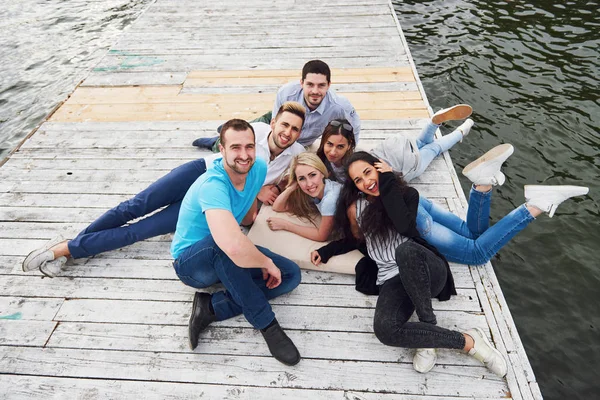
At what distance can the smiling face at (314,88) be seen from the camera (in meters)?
4.64

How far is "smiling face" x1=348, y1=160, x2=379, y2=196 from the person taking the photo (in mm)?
3578

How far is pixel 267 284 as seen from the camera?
351 cm

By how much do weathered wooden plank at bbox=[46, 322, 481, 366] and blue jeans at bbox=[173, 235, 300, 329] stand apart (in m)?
0.18

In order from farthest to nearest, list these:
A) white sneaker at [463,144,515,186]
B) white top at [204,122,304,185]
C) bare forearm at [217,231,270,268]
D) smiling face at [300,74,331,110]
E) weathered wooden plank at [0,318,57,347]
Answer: smiling face at [300,74,331,110]
white top at [204,122,304,185]
white sneaker at [463,144,515,186]
weathered wooden plank at [0,318,57,347]
bare forearm at [217,231,270,268]

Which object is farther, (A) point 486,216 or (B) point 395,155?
(B) point 395,155

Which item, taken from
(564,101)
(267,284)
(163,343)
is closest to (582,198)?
(564,101)

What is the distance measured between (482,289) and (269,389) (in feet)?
6.49

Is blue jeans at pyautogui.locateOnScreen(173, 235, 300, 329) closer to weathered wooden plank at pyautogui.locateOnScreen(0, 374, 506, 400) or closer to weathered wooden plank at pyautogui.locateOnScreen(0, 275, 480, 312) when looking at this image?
weathered wooden plank at pyautogui.locateOnScreen(0, 275, 480, 312)

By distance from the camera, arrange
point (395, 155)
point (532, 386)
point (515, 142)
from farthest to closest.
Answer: point (515, 142)
point (395, 155)
point (532, 386)

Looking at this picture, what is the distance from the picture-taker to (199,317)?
340 centimetres

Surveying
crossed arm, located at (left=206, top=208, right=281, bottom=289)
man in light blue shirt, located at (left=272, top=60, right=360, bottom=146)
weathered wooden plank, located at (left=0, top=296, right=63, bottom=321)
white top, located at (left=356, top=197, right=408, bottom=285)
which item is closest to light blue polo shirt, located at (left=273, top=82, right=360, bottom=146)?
man in light blue shirt, located at (left=272, top=60, right=360, bottom=146)

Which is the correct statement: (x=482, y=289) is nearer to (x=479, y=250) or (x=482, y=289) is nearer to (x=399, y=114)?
(x=479, y=250)

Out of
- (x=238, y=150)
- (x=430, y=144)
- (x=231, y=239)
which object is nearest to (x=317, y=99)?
(x=430, y=144)

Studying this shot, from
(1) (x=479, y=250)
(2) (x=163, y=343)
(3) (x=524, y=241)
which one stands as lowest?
(3) (x=524, y=241)
